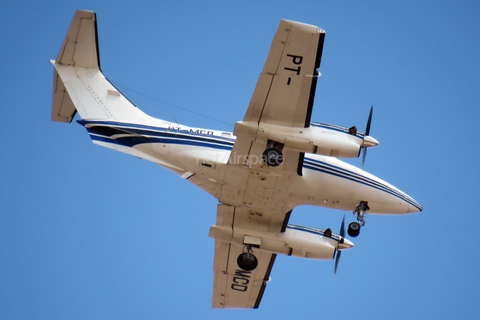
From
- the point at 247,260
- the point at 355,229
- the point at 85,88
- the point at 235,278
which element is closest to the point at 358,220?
the point at 355,229

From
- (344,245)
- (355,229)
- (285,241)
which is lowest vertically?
(285,241)

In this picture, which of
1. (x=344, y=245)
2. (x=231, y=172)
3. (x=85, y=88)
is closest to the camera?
(x=231, y=172)

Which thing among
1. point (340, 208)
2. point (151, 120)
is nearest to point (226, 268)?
point (340, 208)

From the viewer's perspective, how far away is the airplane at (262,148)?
19234mm

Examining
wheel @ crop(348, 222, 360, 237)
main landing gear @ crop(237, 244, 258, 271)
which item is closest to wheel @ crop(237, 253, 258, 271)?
main landing gear @ crop(237, 244, 258, 271)

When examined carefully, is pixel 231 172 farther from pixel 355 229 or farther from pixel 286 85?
pixel 355 229

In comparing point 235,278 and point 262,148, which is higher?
point 262,148

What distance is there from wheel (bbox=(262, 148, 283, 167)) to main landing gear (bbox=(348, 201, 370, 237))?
516 cm

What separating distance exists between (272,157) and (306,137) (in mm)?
1509

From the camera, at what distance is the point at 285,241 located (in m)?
25.2

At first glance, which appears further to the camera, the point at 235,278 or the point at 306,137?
the point at 235,278

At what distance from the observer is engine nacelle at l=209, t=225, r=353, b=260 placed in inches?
984

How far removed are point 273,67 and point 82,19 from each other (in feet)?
27.6

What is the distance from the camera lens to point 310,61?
60.5 feet
